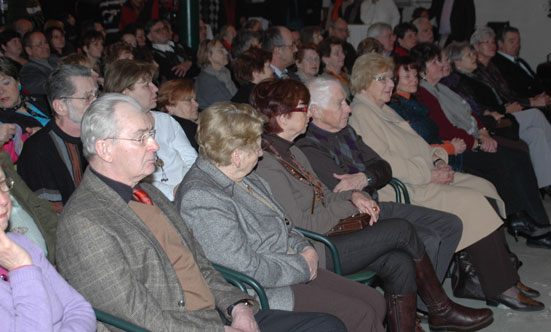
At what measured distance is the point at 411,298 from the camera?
2.79m

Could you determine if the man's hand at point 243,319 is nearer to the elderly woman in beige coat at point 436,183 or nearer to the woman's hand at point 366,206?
the woman's hand at point 366,206

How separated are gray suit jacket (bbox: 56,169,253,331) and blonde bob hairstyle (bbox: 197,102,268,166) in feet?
1.76

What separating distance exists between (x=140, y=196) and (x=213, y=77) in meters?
3.68

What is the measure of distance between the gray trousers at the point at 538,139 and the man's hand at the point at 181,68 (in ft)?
10.7

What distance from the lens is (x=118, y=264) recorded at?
5.77ft

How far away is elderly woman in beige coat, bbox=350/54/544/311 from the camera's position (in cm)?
336

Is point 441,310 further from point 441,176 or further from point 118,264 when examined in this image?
point 118,264

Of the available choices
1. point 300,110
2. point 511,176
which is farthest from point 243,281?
point 511,176

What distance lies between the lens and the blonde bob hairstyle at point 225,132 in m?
2.36

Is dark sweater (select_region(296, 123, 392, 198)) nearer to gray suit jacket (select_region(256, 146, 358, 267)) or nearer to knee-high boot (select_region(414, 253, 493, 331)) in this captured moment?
gray suit jacket (select_region(256, 146, 358, 267))

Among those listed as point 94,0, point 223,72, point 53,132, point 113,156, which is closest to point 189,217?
point 113,156

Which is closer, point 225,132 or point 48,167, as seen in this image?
point 225,132

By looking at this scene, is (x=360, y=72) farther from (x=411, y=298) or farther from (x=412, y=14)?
(x=412, y=14)

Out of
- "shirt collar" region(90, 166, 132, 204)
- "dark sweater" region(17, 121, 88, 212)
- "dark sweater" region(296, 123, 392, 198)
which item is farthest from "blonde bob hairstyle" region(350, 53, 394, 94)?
"shirt collar" region(90, 166, 132, 204)
